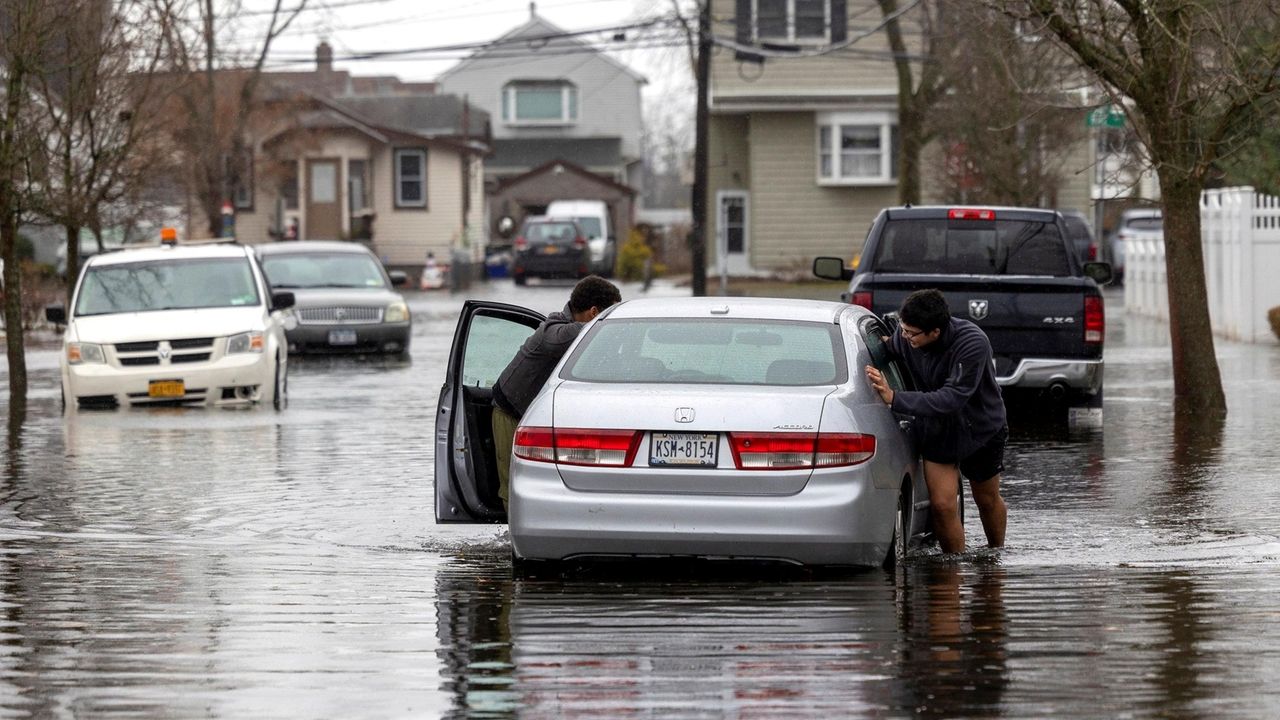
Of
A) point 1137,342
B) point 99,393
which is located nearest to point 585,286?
point 99,393

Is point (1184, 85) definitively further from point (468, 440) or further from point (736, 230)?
point (736, 230)

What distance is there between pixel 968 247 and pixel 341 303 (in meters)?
12.7

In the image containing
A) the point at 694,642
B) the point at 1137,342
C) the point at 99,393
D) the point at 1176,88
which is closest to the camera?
the point at 694,642

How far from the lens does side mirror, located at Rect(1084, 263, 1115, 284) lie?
17.1 m

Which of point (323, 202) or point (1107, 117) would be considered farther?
point (323, 202)

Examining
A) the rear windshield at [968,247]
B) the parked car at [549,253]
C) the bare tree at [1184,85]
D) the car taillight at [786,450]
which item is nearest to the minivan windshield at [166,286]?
the rear windshield at [968,247]

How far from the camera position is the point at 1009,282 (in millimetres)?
16250

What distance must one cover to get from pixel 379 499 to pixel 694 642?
5321mm

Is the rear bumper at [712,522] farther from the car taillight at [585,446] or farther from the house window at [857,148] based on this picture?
the house window at [857,148]

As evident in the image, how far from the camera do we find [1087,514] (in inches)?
466

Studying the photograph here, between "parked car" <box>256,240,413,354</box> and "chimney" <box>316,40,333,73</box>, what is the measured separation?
66.3ft

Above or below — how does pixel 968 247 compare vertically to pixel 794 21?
below

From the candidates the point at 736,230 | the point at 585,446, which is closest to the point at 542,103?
the point at 736,230

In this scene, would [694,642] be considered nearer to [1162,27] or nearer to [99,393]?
[1162,27]
